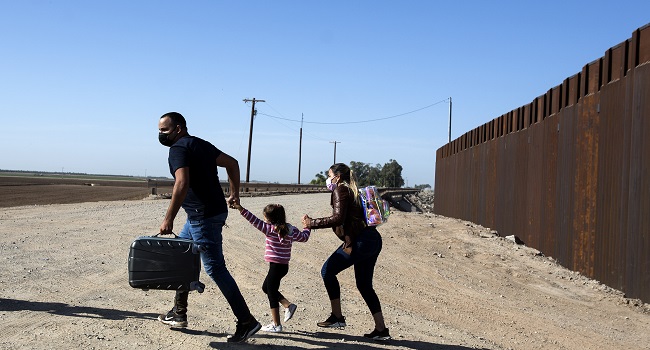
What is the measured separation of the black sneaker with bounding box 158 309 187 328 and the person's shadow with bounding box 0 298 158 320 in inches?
23.3

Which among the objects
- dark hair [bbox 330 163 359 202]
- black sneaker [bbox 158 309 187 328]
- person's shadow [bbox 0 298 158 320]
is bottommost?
person's shadow [bbox 0 298 158 320]

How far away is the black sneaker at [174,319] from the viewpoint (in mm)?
6594

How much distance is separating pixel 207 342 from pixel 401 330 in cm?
218

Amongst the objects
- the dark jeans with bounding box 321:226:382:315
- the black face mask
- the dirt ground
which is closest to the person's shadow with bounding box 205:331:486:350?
the dirt ground

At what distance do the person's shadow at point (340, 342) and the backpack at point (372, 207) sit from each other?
105 centimetres

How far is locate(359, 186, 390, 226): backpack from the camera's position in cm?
673

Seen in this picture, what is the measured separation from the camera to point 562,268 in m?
14.2

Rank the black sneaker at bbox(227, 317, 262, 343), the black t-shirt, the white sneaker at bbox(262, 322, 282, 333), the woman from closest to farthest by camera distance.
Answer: the black t-shirt < the black sneaker at bbox(227, 317, 262, 343) < the woman < the white sneaker at bbox(262, 322, 282, 333)

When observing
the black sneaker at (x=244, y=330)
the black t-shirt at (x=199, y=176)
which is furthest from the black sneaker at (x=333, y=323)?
the black t-shirt at (x=199, y=176)

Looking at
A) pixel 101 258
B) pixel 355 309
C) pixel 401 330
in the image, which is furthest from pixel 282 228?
pixel 101 258

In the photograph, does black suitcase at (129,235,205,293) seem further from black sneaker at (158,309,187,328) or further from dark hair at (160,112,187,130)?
dark hair at (160,112,187,130)

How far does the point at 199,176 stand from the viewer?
20.0ft

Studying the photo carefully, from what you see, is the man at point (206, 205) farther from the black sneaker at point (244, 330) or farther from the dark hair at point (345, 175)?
the dark hair at point (345, 175)

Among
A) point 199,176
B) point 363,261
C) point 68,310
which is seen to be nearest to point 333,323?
point 363,261
